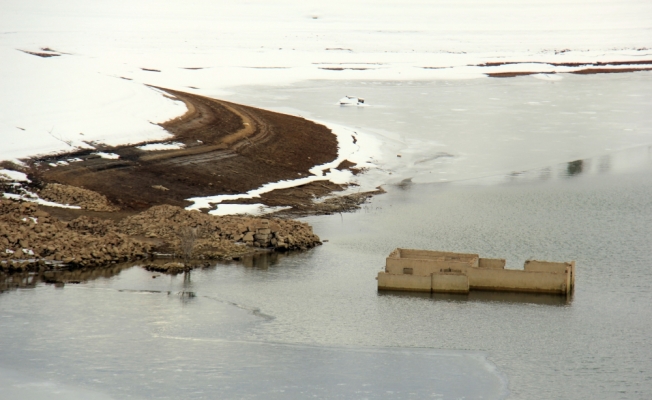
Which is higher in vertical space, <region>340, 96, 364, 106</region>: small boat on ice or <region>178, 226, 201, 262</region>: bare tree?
<region>340, 96, 364, 106</region>: small boat on ice

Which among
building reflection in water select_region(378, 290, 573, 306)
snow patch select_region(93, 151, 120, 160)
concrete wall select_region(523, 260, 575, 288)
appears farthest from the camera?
snow patch select_region(93, 151, 120, 160)

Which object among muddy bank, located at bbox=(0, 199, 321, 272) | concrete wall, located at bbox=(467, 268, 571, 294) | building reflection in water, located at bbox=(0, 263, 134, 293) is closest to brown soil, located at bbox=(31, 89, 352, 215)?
muddy bank, located at bbox=(0, 199, 321, 272)

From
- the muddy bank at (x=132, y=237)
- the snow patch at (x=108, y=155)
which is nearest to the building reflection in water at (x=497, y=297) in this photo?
the muddy bank at (x=132, y=237)

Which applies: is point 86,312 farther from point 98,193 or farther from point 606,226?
point 606,226

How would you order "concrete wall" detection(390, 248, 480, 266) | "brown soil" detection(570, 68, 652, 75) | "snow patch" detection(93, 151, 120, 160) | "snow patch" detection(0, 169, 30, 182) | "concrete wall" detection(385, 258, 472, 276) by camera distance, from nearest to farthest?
1. "concrete wall" detection(385, 258, 472, 276)
2. "concrete wall" detection(390, 248, 480, 266)
3. "snow patch" detection(0, 169, 30, 182)
4. "snow patch" detection(93, 151, 120, 160)
5. "brown soil" detection(570, 68, 652, 75)

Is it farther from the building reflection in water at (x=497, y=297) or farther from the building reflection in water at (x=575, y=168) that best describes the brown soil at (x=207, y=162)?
the building reflection in water at (x=497, y=297)

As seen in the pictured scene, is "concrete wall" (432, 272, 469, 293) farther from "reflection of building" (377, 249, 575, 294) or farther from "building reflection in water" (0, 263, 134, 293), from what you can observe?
"building reflection in water" (0, 263, 134, 293)
